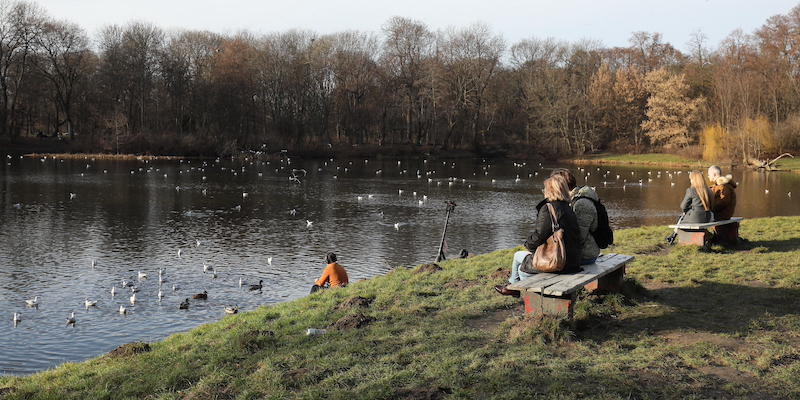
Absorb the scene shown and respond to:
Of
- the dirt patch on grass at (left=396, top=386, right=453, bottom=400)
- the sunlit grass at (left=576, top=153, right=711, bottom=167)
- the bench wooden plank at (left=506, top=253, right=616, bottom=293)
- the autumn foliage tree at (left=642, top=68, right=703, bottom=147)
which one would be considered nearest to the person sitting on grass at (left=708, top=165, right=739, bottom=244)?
the bench wooden plank at (left=506, top=253, right=616, bottom=293)

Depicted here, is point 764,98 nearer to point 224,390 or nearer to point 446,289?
point 446,289

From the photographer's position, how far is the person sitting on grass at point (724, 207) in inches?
521

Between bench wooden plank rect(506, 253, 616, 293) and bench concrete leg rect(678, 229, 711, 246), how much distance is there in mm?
6396

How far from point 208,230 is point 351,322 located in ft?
56.4

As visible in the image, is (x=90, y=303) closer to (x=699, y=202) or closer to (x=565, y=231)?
(x=565, y=231)

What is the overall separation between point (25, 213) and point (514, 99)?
71236 mm

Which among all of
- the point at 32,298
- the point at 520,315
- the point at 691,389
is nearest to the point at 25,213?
the point at 32,298

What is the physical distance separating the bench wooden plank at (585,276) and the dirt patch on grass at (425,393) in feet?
6.24

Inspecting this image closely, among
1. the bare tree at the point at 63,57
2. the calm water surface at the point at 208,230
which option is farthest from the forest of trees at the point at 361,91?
the calm water surface at the point at 208,230

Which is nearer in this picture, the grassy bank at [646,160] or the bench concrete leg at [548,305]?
the bench concrete leg at [548,305]

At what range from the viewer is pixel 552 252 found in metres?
7.78

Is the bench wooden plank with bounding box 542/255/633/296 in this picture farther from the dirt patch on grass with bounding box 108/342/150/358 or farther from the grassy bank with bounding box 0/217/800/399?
the dirt patch on grass with bounding box 108/342/150/358

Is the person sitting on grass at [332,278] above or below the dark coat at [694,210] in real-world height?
below

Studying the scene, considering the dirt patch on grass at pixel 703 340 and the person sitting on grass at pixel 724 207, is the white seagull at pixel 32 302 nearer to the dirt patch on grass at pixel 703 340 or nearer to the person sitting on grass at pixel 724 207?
the dirt patch on grass at pixel 703 340
